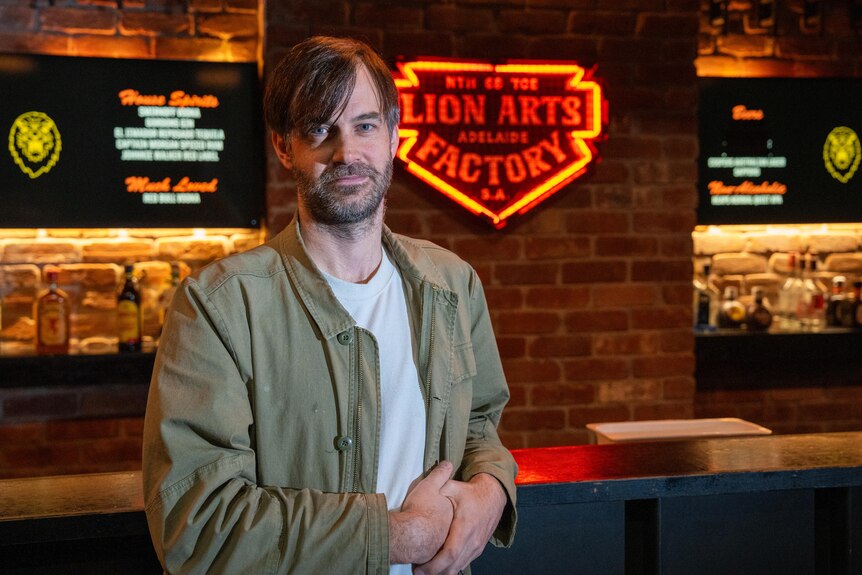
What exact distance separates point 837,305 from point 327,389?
372 centimetres

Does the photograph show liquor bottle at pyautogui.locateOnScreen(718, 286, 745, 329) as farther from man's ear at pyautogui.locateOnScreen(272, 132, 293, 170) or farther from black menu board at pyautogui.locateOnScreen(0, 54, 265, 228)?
man's ear at pyautogui.locateOnScreen(272, 132, 293, 170)

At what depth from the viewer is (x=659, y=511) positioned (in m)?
1.80

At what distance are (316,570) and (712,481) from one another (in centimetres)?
84

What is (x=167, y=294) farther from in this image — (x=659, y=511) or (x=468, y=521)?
(x=468, y=521)

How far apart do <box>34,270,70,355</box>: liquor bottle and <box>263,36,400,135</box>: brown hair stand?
250cm

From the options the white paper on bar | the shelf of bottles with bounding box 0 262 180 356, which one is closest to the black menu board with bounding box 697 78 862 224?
the white paper on bar

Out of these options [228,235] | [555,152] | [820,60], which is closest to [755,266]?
[820,60]

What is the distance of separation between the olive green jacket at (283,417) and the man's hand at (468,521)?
44 millimetres

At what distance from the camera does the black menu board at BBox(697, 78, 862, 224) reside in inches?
165

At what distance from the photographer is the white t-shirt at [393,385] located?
1411mm

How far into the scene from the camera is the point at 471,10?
3.53 metres

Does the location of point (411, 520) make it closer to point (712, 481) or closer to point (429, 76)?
point (712, 481)

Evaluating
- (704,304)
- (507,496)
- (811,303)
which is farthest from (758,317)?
(507,496)

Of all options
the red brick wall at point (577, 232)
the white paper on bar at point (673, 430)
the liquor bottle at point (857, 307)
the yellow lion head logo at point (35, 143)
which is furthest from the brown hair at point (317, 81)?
the liquor bottle at point (857, 307)
